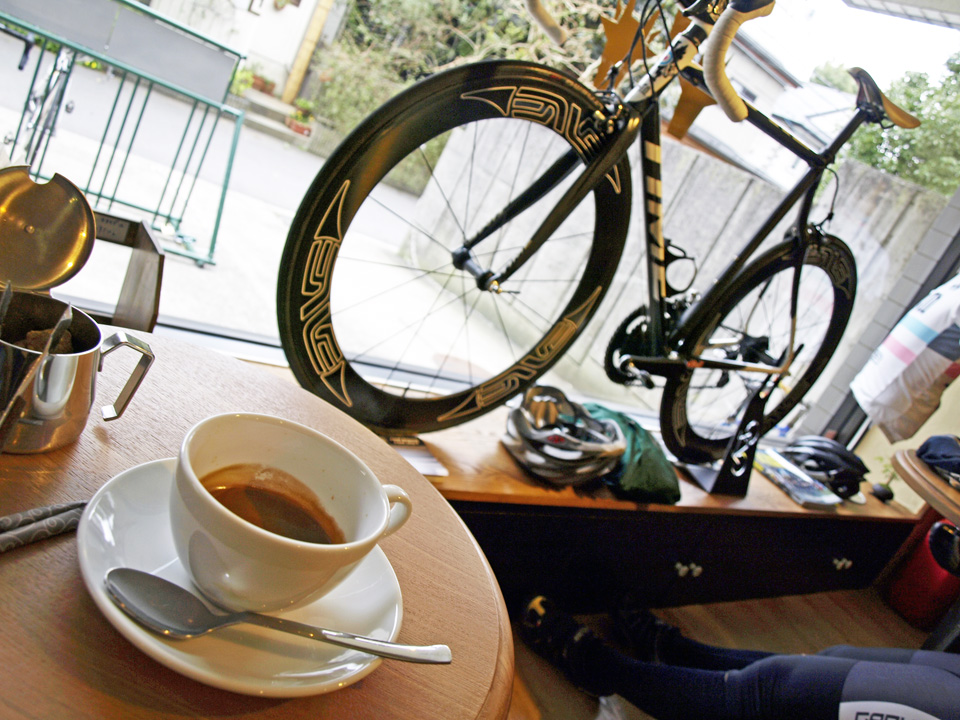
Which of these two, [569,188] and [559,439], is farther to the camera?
[559,439]

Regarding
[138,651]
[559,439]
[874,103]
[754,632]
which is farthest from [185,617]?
[754,632]

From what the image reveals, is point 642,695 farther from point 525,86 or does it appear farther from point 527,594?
point 525,86

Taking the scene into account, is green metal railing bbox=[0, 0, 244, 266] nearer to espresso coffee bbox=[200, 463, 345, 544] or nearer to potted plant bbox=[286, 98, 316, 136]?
potted plant bbox=[286, 98, 316, 136]

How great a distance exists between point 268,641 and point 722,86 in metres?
1.32

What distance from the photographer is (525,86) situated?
4.15 feet

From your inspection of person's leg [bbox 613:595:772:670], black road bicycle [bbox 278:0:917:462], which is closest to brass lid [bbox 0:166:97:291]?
black road bicycle [bbox 278:0:917:462]

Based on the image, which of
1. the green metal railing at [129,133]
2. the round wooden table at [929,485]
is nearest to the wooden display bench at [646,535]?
the round wooden table at [929,485]

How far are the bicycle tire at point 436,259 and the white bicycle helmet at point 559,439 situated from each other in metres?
0.11

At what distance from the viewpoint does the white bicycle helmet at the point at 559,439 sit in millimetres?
1633

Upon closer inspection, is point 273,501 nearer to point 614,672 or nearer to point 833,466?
point 614,672

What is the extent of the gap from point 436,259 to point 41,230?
127 centimetres

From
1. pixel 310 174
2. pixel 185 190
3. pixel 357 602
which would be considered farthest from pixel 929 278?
pixel 357 602

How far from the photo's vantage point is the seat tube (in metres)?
1.52

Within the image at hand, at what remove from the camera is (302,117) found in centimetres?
161
